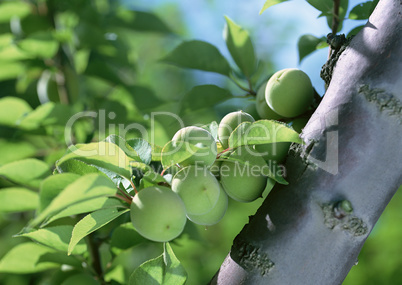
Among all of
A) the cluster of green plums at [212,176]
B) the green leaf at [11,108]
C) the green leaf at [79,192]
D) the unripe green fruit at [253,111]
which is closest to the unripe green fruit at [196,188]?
the cluster of green plums at [212,176]

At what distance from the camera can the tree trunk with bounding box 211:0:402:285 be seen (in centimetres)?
53

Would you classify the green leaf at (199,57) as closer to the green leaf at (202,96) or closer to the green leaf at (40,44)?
the green leaf at (202,96)

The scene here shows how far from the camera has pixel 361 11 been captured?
77 cm

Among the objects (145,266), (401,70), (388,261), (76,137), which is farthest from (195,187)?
(388,261)

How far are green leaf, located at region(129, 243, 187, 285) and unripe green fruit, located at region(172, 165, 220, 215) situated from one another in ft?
0.30

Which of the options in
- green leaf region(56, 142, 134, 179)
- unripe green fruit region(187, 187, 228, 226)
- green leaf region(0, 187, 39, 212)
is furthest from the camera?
green leaf region(0, 187, 39, 212)

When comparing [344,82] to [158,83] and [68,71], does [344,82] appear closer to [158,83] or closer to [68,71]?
[68,71]

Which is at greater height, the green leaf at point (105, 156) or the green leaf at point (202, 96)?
the green leaf at point (105, 156)

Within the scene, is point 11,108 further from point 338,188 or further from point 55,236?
point 338,188

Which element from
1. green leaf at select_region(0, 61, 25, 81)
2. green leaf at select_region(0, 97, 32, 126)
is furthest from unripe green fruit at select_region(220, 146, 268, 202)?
green leaf at select_region(0, 61, 25, 81)

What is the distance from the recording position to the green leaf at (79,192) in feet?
1.28

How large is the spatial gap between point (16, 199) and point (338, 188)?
2.46 ft

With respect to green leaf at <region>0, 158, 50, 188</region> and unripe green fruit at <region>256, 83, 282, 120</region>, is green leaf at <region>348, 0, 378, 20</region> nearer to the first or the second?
unripe green fruit at <region>256, 83, 282, 120</region>

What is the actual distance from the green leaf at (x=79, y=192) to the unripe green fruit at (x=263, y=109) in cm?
37
